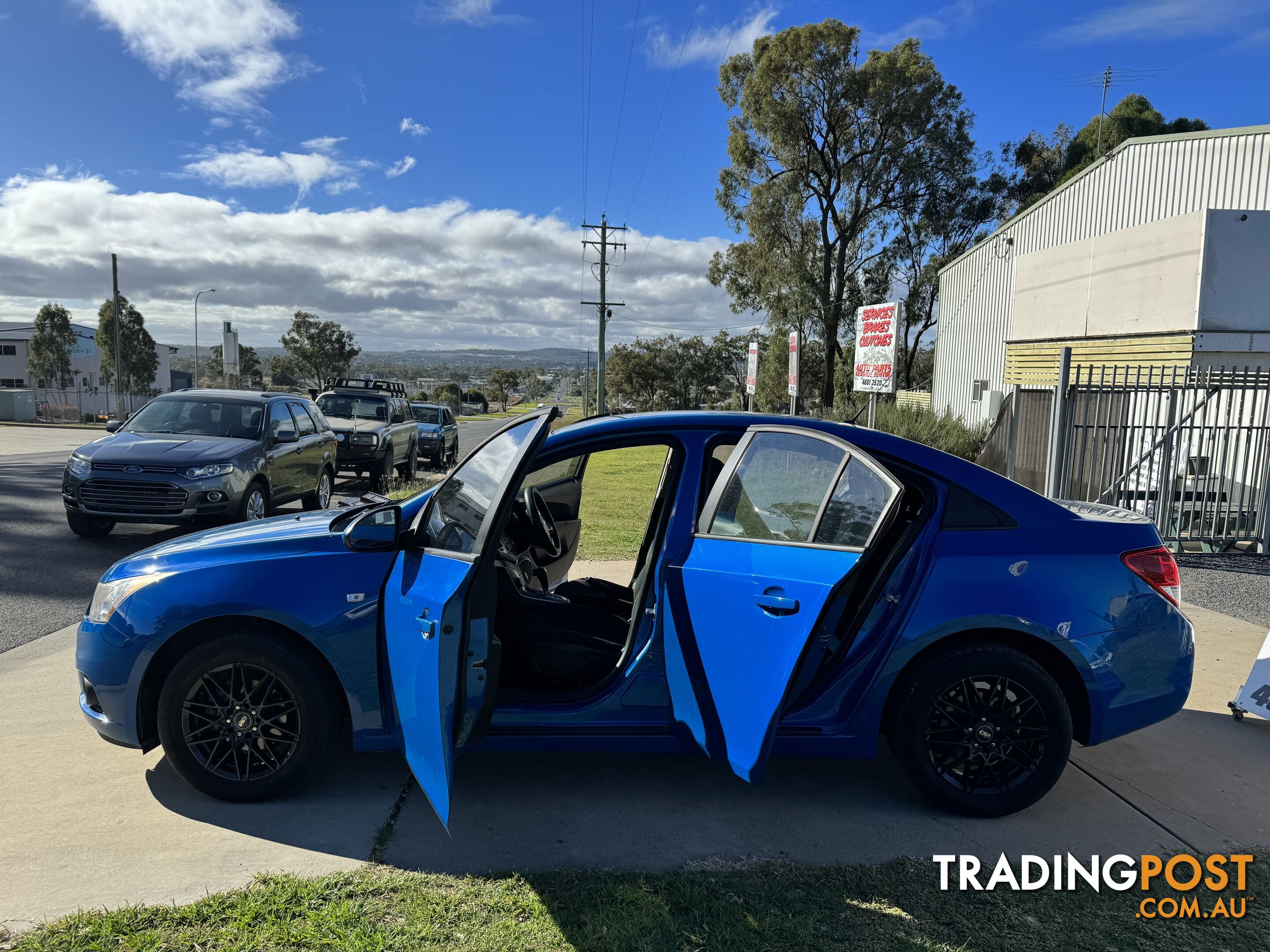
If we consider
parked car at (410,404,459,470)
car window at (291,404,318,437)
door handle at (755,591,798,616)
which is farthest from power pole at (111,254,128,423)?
door handle at (755,591,798,616)

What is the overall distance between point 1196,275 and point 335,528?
15817 millimetres

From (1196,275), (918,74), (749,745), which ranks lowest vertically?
(749,745)

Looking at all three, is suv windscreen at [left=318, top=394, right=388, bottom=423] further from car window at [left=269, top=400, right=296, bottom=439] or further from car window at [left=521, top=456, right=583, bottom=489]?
car window at [left=521, top=456, right=583, bottom=489]

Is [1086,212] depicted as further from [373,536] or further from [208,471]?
[373,536]

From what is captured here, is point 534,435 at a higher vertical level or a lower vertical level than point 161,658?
higher

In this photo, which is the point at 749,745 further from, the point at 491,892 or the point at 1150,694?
the point at 1150,694

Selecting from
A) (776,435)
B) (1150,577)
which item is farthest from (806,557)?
(1150,577)

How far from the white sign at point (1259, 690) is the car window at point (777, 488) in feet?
10.4

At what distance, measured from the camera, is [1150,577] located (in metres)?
3.63

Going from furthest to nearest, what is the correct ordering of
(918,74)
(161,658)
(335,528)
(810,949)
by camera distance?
(918,74) < (335,528) < (161,658) < (810,949)

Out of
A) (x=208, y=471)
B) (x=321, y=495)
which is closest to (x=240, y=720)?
(x=208, y=471)

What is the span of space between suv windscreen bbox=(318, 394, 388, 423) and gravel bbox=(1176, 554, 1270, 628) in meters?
13.9

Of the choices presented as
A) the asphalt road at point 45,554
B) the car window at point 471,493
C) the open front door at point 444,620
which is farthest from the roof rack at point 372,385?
the open front door at point 444,620

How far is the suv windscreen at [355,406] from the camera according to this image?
17625 mm
